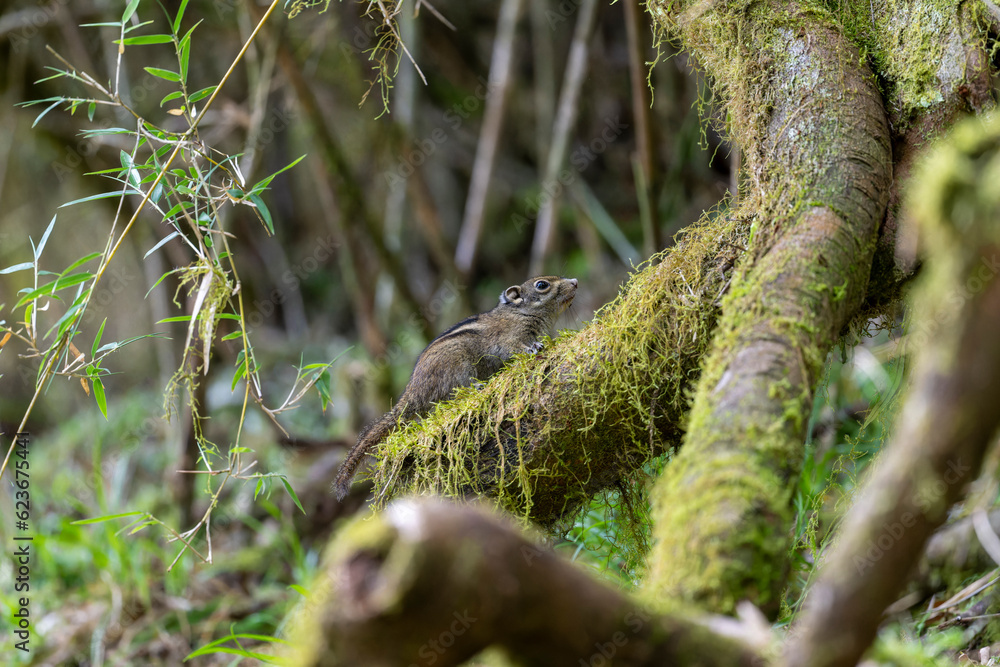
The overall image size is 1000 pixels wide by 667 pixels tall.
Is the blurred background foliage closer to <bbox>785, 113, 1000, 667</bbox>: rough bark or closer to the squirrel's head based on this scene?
the squirrel's head

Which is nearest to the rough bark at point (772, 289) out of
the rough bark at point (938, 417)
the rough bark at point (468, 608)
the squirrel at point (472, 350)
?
the rough bark at point (468, 608)

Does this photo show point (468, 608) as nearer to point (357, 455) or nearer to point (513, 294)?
point (357, 455)

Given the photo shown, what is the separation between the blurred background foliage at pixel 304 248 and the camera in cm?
494

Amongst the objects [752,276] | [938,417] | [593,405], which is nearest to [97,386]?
[593,405]

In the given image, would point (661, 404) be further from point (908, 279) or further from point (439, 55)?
point (439, 55)

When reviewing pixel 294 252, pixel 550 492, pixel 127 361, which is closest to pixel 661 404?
pixel 550 492

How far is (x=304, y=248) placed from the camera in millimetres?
11117

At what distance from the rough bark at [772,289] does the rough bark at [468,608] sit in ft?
0.74

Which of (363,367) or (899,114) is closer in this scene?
(899,114)

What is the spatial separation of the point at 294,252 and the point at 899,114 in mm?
9445

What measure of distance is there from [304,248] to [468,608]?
407 inches

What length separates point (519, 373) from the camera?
2.98 metres

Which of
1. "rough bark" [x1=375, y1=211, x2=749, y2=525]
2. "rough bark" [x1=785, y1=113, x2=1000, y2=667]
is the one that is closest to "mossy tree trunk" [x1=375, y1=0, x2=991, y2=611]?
"rough bark" [x1=375, y1=211, x2=749, y2=525]

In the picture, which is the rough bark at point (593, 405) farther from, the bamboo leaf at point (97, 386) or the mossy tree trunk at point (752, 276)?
the bamboo leaf at point (97, 386)
